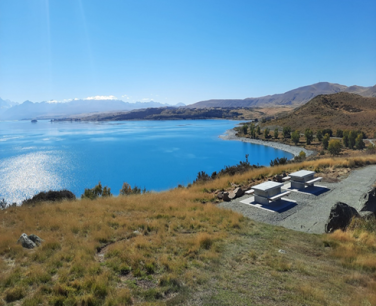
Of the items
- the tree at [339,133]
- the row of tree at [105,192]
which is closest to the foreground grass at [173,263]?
the row of tree at [105,192]

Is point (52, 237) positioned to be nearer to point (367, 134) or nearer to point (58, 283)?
point (58, 283)

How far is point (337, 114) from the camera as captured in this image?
228 ft

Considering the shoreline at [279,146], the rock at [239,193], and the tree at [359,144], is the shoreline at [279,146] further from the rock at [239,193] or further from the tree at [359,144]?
the rock at [239,193]

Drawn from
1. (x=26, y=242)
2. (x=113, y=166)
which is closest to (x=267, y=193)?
(x=26, y=242)

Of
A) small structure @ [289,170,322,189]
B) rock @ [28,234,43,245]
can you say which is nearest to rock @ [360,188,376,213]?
small structure @ [289,170,322,189]

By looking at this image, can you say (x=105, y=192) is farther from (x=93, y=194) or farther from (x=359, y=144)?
(x=359, y=144)

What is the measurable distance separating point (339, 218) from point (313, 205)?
2.29 metres

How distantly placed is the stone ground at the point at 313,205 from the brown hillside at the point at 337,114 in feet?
173

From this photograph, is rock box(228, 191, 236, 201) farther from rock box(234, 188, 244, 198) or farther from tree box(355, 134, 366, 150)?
tree box(355, 134, 366, 150)

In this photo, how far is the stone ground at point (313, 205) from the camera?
7.89 m

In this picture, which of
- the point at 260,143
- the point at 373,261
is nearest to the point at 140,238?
the point at 373,261

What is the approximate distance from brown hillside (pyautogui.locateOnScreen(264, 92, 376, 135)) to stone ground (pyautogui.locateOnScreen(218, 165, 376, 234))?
173 feet

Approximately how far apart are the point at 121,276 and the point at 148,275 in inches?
21.0

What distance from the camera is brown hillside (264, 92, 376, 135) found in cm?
5911
